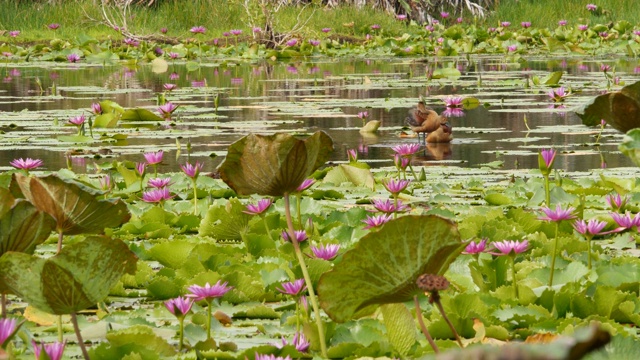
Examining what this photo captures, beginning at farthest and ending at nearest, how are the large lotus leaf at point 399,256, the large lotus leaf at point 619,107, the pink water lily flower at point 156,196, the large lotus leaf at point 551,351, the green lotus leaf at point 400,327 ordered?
the pink water lily flower at point 156,196 → the large lotus leaf at point 619,107 → the green lotus leaf at point 400,327 → the large lotus leaf at point 399,256 → the large lotus leaf at point 551,351

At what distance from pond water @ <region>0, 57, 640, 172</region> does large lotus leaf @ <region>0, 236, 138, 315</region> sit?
2.90m

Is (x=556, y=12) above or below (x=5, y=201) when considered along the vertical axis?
below

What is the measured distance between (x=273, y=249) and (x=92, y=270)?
1219 mm

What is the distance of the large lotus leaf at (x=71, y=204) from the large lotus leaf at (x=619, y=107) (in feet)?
3.99

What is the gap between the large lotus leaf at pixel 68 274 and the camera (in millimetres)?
1672

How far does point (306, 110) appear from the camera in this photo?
23.6 ft

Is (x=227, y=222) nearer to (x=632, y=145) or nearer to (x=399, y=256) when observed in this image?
(x=632, y=145)

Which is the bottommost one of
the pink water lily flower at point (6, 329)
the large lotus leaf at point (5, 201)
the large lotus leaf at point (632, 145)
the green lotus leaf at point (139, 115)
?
the green lotus leaf at point (139, 115)

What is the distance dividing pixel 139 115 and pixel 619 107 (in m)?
4.50

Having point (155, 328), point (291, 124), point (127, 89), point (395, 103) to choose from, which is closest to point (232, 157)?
point (155, 328)

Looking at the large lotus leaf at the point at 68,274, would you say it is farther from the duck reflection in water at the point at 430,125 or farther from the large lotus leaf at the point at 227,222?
the duck reflection in water at the point at 430,125

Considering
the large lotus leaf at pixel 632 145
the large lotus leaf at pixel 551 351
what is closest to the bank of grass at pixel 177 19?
the large lotus leaf at pixel 632 145

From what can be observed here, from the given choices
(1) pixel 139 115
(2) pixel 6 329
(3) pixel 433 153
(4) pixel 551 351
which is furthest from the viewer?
(1) pixel 139 115

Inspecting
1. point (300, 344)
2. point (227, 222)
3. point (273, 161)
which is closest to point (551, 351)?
point (300, 344)
